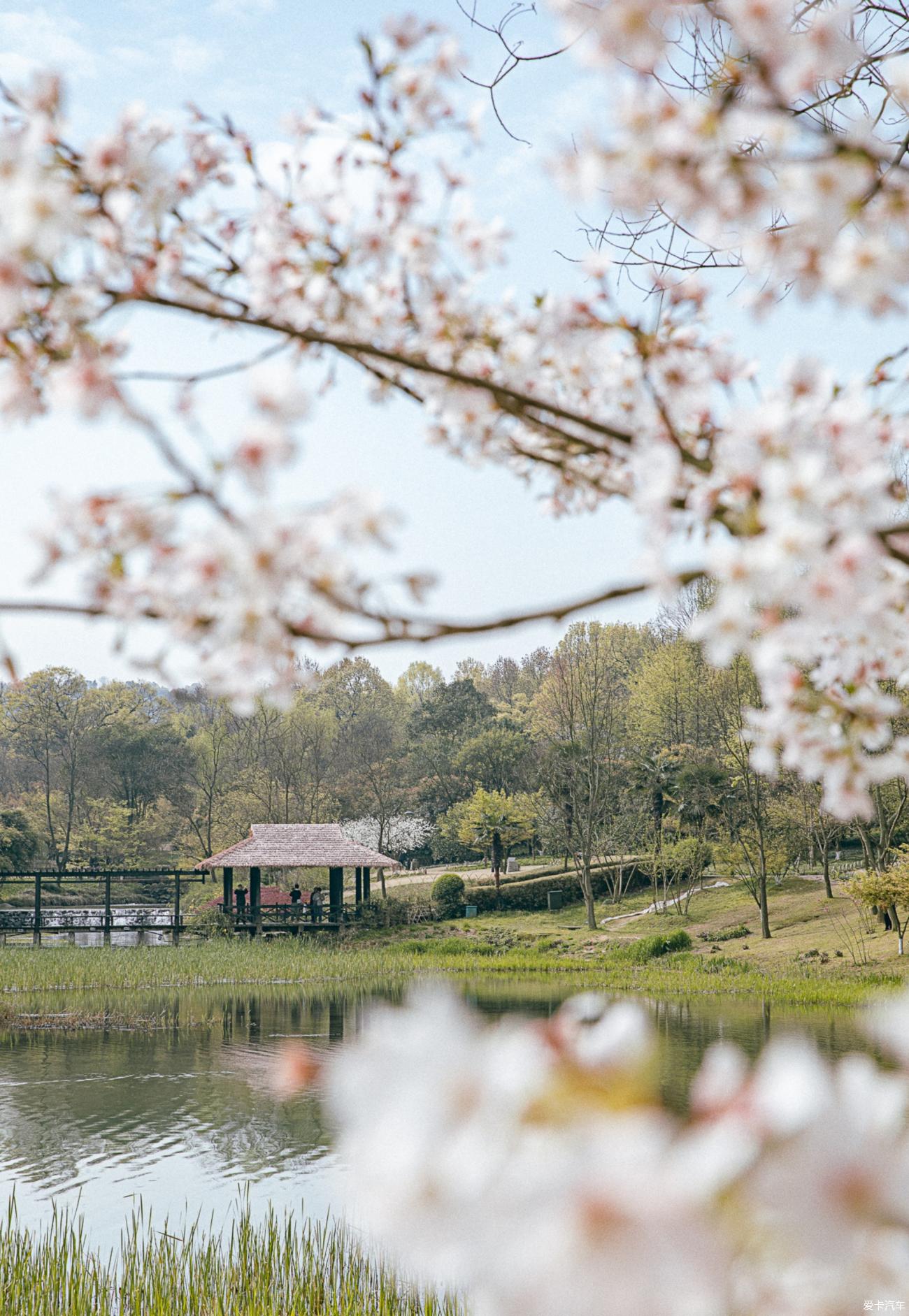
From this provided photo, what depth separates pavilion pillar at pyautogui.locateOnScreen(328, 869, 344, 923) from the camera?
2711 cm

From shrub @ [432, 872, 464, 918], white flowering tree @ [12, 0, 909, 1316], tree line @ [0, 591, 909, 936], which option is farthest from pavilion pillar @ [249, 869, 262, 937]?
white flowering tree @ [12, 0, 909, 1316]

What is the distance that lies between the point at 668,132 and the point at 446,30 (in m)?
1.31

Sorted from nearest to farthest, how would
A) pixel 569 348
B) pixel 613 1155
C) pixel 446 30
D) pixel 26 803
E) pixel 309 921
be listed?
pixel 613 1155
pixel 569 348
pixel 446 30
pixel 309 921
pixel 26 803

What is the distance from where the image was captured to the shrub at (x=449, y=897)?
28.9 m

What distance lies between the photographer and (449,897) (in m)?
29.1

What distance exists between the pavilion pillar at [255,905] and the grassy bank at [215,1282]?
2026cm

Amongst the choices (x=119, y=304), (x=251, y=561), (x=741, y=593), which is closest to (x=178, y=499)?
(x=251, y=561)

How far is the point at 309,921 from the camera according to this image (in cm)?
2702

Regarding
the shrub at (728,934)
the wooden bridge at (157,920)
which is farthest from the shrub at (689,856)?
the wooden bridge at (157,920)

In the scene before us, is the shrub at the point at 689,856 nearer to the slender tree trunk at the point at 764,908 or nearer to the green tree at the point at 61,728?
the slender tree trunk at the point at 764,908

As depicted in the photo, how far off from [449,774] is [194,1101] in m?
29.2

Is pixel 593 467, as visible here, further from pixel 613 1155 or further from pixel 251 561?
pixel 613 1155

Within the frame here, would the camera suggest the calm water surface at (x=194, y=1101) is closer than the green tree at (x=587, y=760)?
Yes

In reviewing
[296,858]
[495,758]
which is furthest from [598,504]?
[495,758]
